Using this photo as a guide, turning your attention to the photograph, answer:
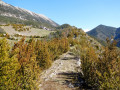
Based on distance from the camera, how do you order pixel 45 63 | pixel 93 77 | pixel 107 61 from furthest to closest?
pixel 45 63 → pixel 93 77 → pixel 107 61

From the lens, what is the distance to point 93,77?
10086 mm

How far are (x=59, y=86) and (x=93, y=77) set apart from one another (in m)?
4.13

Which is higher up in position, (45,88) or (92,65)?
(92,65)

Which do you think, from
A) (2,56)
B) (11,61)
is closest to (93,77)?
(11,61)

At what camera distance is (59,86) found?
37.2 feet

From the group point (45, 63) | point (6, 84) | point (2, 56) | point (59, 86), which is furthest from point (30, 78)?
point (45, 63)

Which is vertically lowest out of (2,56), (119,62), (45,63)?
(45,63)

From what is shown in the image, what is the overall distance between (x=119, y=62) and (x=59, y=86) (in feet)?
23.0

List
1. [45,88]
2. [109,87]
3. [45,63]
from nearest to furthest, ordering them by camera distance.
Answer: [109,87], [45,88], [45,63]

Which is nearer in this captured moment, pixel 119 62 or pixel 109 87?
pixel 109 87

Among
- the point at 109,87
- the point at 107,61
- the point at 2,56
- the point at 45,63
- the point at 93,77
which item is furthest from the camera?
the point at 45,63

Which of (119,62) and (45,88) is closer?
(119,62)

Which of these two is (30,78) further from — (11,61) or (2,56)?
(2,56)

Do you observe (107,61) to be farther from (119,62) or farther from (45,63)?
(45,63)
